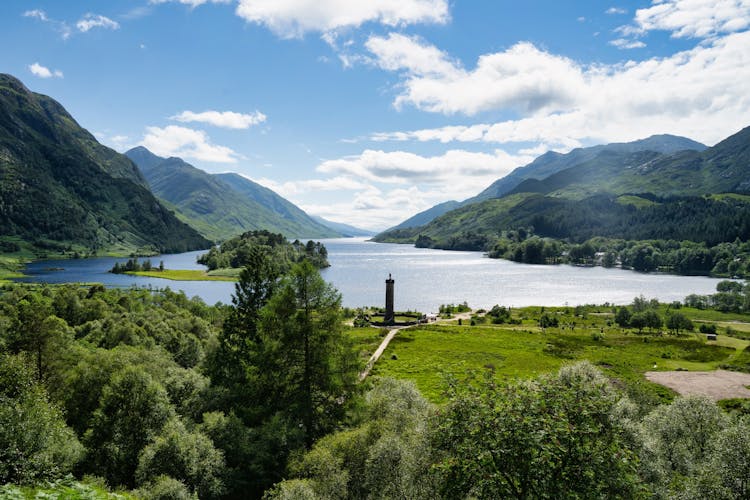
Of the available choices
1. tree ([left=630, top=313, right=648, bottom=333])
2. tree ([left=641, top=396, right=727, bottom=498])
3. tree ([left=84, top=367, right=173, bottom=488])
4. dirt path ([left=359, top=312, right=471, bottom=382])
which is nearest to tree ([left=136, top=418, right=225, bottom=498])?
tree ([left=84, top=367, right=173, bottom=488])

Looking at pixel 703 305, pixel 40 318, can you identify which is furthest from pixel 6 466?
pixel 703 305

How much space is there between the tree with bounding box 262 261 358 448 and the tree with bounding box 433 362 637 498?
17.1 meters

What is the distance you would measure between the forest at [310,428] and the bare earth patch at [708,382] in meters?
23.6

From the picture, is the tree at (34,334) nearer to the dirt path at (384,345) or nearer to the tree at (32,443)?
the tree at (32,443)

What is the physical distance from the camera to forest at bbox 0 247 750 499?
17812 mm

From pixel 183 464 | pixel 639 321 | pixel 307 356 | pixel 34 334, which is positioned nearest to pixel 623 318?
pixel 639 321

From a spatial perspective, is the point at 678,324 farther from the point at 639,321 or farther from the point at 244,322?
the point at 244,322

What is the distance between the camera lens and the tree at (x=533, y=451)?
1680cm

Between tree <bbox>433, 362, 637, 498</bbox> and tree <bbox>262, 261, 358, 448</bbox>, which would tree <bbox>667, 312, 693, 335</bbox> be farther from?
tree <bbox>433, 362, 637, 498</bbox>

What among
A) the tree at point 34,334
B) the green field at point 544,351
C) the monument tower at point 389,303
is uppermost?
the tree at point 34,334

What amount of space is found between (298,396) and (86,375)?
66.7ft

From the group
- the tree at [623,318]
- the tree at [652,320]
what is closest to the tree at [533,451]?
the tree at [652,320]

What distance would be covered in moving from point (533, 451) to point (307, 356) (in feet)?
74.6

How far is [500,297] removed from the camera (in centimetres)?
16475
